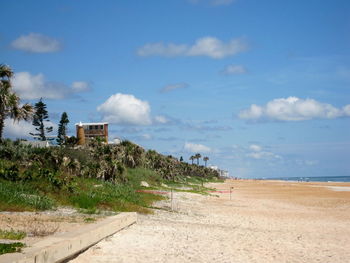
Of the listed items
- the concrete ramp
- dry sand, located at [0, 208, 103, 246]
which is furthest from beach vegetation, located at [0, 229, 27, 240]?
the concrete ramp

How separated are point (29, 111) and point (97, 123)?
58862mm

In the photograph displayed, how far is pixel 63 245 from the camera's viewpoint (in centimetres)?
869

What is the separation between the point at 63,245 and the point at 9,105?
2315cm

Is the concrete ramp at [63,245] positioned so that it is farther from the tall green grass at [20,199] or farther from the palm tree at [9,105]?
the palm tree at [9,105]

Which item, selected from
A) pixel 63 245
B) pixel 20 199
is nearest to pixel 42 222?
pixel 20 199

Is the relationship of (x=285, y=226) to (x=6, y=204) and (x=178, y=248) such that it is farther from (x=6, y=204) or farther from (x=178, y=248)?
(x=6, y=204)

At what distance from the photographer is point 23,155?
28562 millimetres

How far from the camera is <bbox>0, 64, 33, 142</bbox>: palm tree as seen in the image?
1152 inches

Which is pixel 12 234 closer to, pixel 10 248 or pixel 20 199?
pixel 10 248

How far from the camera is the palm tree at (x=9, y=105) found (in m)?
29.2

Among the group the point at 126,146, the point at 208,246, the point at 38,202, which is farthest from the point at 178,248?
the point at 126,146

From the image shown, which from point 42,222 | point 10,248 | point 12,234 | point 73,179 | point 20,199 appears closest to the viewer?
point 10,248

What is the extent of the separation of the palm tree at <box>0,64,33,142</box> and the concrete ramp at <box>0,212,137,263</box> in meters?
19.2

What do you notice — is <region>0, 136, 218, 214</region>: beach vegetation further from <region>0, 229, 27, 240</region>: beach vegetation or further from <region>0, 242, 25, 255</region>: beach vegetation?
<region>0, 242, 25, 255</region>: beach vegetation
